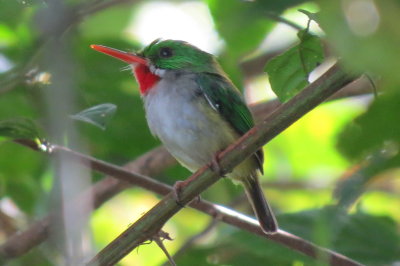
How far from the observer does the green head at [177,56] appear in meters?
3.67

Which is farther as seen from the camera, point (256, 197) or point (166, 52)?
point (166, 52)

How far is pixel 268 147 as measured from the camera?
4738 mm

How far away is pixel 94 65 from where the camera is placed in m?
3.27

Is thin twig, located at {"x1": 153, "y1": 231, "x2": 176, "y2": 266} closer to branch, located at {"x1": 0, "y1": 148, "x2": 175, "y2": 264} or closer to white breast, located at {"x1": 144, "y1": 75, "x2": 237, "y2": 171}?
branch, located at {"x1": 0, "y1": 148, "x2": 175, "y2": 264}

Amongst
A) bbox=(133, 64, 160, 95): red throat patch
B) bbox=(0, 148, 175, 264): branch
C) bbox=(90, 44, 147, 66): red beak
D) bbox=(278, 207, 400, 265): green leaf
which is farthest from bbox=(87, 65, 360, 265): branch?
bbox=(133, 64, 160, 95): red throat patch

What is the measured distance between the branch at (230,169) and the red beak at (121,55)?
2.98ft

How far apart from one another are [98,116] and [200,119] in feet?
3.74

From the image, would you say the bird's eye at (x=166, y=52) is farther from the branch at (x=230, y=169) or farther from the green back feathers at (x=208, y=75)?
the branch at (x=230, y=169)

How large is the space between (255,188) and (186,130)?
554 mm

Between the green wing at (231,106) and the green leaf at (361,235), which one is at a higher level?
the green wing at (231,106)

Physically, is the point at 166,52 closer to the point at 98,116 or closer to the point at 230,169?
the point at 98,116

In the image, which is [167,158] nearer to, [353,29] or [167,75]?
[167,75]

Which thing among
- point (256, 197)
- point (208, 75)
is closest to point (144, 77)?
point (208, 75)

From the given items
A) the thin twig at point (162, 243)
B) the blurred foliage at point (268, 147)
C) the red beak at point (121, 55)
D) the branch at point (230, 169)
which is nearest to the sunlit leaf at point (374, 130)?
the blurred foliage at point (268, 147)
